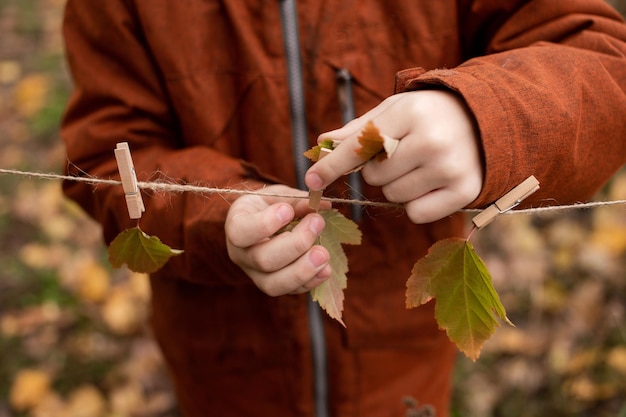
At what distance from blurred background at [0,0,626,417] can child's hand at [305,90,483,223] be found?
1.18 metres

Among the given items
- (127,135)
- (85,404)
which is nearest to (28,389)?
(85,404)

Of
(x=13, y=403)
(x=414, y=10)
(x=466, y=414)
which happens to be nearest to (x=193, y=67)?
(x=414, y=10)

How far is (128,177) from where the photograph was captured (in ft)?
2.15

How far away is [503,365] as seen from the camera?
176cm

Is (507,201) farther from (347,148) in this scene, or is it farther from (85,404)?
(85,404)

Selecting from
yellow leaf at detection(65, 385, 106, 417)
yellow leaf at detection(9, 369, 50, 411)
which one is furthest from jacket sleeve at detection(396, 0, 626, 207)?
yellow leaf at detection(9, 369, 50, 411)

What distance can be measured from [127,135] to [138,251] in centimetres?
36

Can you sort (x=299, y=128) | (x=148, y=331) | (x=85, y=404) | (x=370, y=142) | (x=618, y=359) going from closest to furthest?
(x=370, y=142) → (x=299, y=128) → (x=618, y=359) → (x=85, y=404) → (x=148, y=331)

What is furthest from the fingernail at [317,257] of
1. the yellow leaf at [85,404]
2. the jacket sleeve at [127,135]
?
the yellow leaf at [85,404]

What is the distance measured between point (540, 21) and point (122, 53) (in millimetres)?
668

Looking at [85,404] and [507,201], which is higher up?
[507,201]

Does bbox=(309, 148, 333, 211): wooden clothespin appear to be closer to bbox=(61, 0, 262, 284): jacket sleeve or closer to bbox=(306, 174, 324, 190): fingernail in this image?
bbox=(306, 174, 324, 190): fingernail

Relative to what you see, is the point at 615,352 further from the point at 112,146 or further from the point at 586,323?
the point at 112,146

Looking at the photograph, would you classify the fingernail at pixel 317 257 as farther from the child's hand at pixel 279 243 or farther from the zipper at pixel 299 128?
the zipper at pixel 299 128
